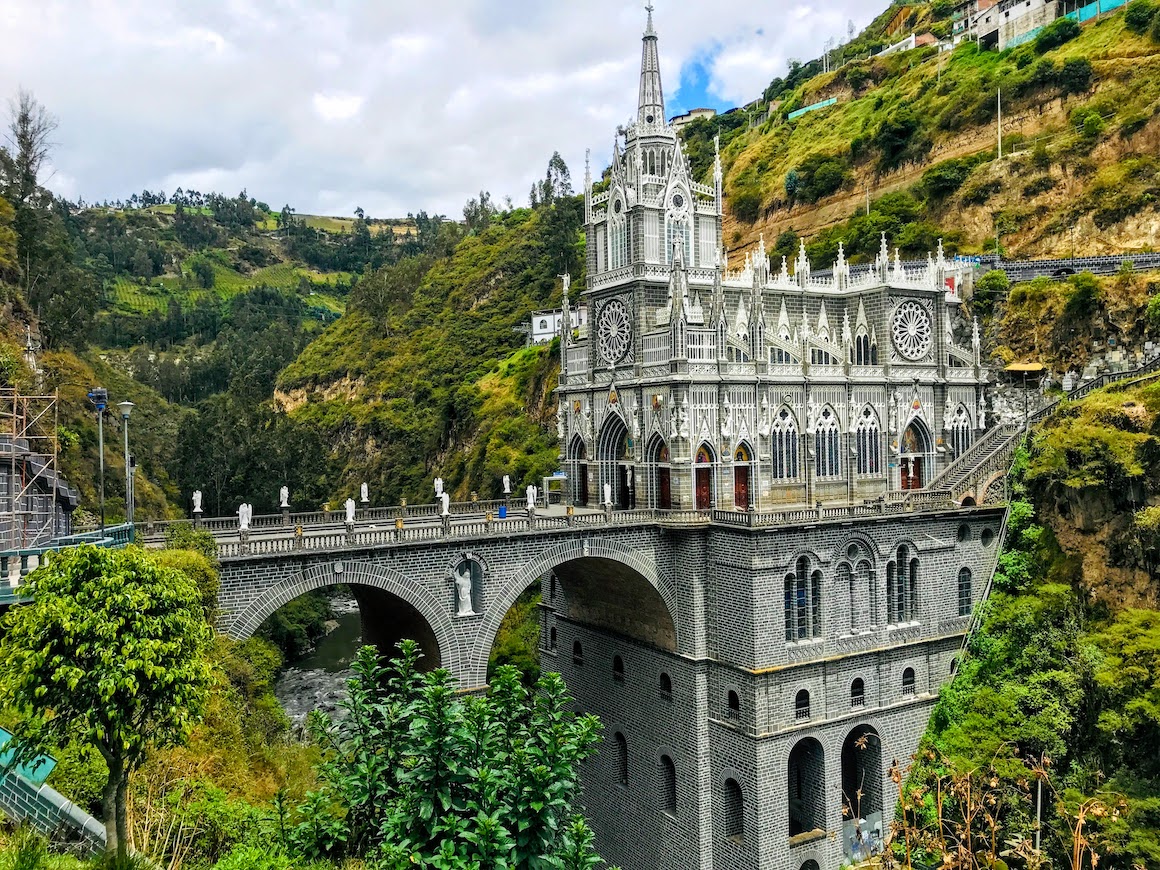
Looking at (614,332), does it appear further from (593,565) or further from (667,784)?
(667,784)

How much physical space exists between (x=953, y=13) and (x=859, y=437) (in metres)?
79.4

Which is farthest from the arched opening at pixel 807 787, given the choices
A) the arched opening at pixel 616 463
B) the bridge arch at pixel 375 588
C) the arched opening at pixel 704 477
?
the bridge arch at pixel 375 588

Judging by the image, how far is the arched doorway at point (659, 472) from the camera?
3681 centimetres

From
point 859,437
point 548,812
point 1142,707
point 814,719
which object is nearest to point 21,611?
point 548,812

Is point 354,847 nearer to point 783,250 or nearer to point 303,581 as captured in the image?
point 303,581

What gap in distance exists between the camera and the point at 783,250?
79.1 metres

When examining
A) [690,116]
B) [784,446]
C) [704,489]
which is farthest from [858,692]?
[690,116]

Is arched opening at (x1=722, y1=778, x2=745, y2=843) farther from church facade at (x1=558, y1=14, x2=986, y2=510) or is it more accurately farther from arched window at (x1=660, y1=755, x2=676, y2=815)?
church facade at (x1=558, y1=14, x2=986, y2=510)

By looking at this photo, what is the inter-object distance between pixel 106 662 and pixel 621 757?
29.6 metres

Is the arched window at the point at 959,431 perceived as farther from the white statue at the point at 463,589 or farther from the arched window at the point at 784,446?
the white statue at the point at 463,589

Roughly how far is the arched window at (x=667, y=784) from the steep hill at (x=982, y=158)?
137 ft

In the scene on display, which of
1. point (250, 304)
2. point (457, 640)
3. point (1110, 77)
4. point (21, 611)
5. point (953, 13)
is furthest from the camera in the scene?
point (250, 304)

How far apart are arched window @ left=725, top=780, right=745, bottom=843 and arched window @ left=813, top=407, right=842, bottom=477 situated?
14.3 m

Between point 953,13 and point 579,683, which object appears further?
point 953,13
